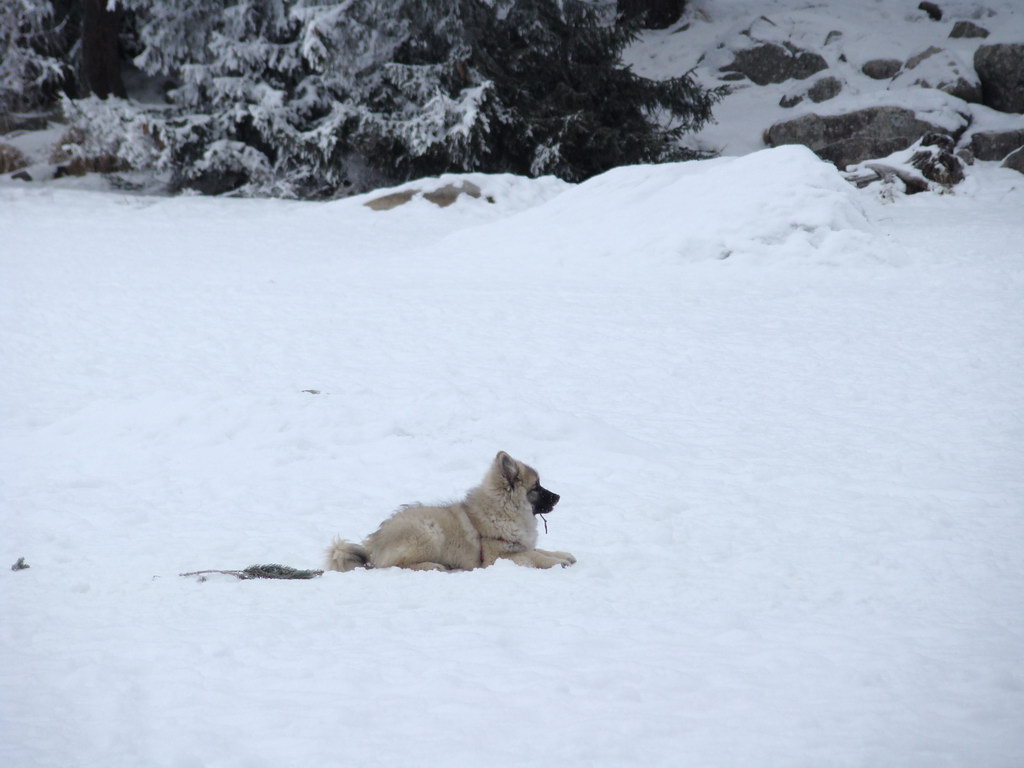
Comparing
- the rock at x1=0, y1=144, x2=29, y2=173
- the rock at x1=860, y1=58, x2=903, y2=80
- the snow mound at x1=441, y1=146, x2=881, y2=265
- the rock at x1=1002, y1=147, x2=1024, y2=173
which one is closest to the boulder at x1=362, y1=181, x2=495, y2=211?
the snow mound at x1=441, y1=146, x2=881, y2=265

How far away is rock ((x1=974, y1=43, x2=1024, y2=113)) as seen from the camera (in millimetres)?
21359

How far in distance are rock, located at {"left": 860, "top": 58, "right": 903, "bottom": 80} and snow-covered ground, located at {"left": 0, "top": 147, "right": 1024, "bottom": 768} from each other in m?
8.50

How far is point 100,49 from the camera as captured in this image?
23.2 meters

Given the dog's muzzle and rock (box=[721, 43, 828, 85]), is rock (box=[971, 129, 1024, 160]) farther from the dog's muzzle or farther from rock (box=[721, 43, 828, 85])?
the dog's muzzle

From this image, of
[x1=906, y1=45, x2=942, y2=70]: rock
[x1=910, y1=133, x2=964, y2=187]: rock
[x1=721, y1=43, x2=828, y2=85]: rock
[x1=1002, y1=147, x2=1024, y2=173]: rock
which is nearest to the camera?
[x1=910, y1=133, x2=964, y2=187]: rock

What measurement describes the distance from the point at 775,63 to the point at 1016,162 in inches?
341

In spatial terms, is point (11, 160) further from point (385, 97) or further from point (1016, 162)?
point (1016, 162)

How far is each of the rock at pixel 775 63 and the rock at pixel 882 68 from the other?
1.22 m

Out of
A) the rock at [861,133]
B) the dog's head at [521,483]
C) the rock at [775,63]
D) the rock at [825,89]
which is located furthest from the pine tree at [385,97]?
the dog's head at [521,483]

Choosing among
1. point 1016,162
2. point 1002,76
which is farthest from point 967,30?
point 1016,162

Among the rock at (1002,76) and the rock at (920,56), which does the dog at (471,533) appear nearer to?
the rock at (1002,76)

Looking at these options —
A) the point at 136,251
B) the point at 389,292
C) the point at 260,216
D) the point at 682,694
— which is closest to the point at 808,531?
the point at 682,694

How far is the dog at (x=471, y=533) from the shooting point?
15.9 feet

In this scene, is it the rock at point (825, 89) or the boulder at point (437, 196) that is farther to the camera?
the rock at point (825, 89)
